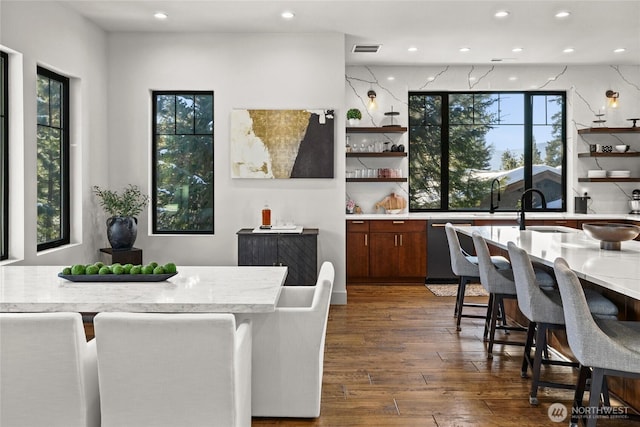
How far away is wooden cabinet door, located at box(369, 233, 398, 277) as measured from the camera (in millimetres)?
7059

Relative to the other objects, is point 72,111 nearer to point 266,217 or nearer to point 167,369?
point 266,217

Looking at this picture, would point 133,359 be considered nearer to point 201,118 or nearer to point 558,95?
point 201,118

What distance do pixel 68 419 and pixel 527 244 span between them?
10.2ft

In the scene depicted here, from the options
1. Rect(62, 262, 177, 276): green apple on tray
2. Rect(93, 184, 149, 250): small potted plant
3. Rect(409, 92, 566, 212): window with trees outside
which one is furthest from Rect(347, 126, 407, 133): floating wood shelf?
Rect(62, 262, 177, 276): green apple on tray

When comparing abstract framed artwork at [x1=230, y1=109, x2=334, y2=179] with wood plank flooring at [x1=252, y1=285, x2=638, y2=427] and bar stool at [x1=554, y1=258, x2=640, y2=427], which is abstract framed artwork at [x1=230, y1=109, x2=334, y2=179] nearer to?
wood plank flooring at [x1=252, y1=285, x2=638, y2=427]

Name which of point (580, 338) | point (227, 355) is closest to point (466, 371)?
point (580, 338)

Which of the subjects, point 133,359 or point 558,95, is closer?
point 133,359

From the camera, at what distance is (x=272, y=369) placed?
2.84 metres

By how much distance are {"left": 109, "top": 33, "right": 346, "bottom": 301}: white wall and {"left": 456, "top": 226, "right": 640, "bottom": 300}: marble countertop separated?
1.92m

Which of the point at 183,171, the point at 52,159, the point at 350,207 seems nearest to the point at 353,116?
the point at 350,207

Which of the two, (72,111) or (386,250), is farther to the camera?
(386,250)

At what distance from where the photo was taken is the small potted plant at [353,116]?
729 centimetres

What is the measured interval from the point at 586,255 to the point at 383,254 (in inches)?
147

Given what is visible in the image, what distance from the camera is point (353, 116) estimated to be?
7289 mm
